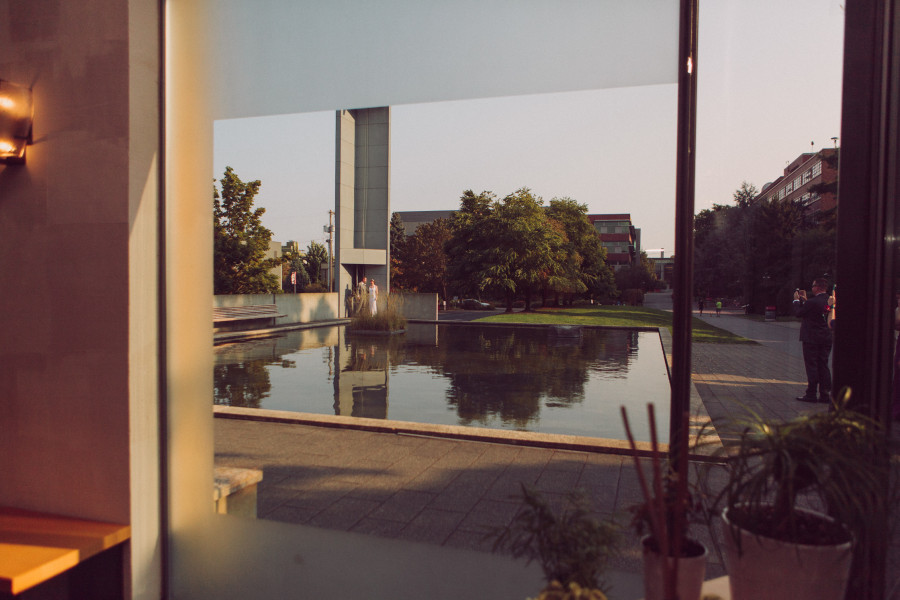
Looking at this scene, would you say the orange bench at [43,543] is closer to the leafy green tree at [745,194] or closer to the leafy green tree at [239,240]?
the leafy green tree at [745,194]

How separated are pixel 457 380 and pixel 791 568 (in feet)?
20.3

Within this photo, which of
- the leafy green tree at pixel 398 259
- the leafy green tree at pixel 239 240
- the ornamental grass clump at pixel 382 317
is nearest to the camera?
the leafy green tree at pixel 239 240

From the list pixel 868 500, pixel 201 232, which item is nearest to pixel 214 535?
pixel 201 232

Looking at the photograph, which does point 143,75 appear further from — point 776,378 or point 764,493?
point 776,378

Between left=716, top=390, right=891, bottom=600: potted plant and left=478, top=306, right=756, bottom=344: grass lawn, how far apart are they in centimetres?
49

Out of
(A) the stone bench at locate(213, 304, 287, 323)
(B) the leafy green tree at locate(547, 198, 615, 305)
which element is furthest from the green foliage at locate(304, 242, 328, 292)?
(A) the stone bench at locate(213, 304, 287, 323)

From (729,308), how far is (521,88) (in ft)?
3.57

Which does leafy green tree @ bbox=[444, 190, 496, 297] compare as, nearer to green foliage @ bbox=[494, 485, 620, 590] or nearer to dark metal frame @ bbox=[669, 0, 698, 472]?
dark metal frame @ bbox=[669, 0, 698, 472]

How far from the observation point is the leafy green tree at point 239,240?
12.6m

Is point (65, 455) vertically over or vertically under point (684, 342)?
under

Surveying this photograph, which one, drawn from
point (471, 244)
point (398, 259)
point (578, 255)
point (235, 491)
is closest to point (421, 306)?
point (471, 244)

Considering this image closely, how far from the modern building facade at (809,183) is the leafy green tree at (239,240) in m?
11.6

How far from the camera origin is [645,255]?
204 cm

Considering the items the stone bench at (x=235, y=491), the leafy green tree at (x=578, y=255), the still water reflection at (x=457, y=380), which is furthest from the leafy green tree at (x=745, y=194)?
the leafy green tree at (x=578, y=255)
